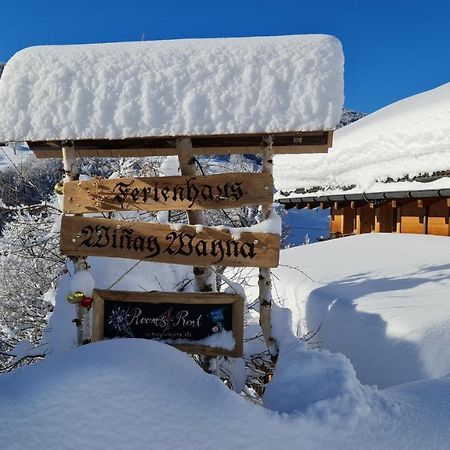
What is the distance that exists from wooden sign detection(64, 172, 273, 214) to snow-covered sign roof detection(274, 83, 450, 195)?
590 cm

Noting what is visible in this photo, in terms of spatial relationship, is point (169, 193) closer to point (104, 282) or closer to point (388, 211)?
point (104, 282)

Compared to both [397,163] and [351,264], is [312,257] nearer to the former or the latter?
[351,264]

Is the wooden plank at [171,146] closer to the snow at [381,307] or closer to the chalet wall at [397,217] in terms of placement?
the snow at [381,307]

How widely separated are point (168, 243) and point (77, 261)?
0.82 m

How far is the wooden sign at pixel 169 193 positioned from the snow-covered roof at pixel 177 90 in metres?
0.38

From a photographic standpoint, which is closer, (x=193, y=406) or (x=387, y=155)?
(x=193, y=406)

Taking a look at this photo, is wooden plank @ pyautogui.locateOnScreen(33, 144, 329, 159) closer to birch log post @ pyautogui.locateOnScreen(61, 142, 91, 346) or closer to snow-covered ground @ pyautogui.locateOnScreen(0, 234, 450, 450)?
birch log post @ pyautogui.locateOnScreen(61, 142, 91, 346)

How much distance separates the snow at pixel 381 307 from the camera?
13.9 feet

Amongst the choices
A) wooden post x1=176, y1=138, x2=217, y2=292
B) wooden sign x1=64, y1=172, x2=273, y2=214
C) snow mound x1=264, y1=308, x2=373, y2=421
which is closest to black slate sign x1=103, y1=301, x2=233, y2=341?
wooden post x1=176, y1=138, x2=217, y2=292

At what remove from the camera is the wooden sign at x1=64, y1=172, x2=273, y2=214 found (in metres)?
3.49

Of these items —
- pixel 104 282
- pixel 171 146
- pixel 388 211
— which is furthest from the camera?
pixel 388 211

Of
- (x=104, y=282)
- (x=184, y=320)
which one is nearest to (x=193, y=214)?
(x=184, y=320)

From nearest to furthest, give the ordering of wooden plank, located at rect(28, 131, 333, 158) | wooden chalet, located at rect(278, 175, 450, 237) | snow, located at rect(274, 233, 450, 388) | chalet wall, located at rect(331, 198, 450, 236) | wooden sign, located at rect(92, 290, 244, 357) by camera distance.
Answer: wooden sign, located at rect(92, 290, 244, 357), wooden plank, located at rect(28, 131, 333, 158), snow, located at rect(274, 233, 450, 388), wooden chalet, located at rect(278, 175, 450, 237), chalet wall, located at rect(331, 198, 450, 236)

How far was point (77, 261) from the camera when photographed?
3748 mm
